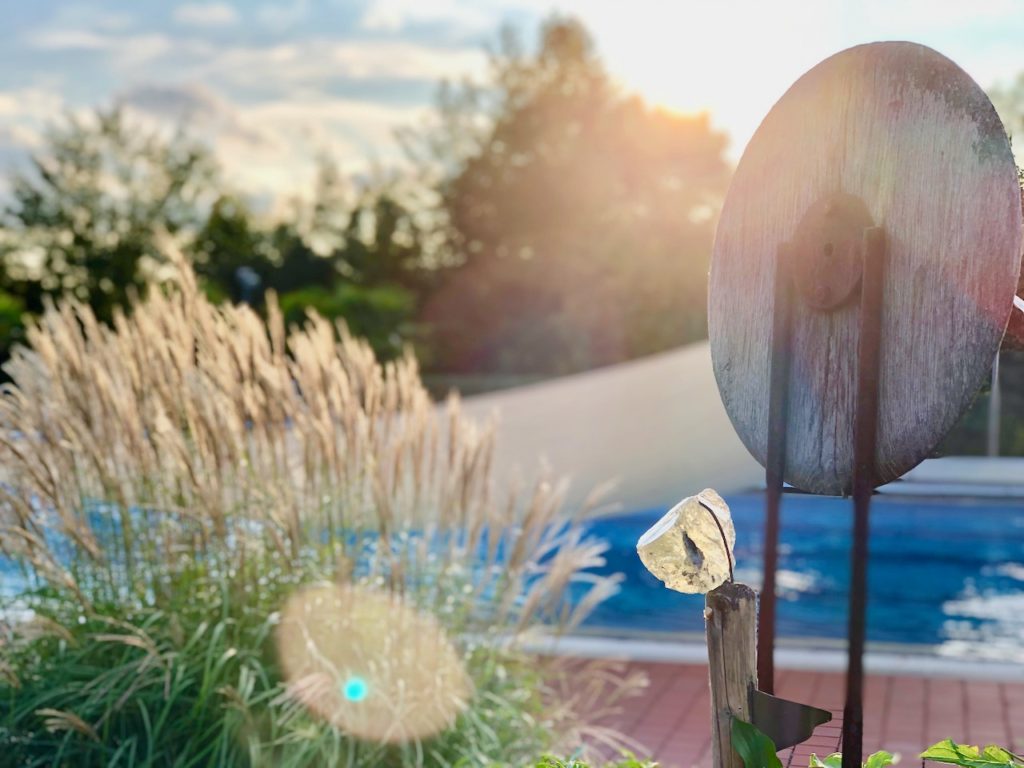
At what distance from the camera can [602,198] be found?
20375 mm

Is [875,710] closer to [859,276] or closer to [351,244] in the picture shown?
[859,276]

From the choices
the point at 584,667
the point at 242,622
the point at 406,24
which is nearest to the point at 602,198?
the point at 406,24

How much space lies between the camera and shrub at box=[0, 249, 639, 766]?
8.11ft

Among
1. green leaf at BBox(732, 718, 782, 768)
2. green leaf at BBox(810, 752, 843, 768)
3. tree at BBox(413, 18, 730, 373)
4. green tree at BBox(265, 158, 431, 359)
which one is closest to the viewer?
green leaf at BBox(732, 718, 782, 768)

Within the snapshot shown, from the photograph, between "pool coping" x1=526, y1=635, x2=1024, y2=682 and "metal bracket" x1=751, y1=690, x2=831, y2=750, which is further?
"pool coping" x1=526, y1=635, x2=1024, y2=682

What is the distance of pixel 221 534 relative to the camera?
2598 mm

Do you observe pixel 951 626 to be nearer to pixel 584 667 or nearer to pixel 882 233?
pixel 584 667

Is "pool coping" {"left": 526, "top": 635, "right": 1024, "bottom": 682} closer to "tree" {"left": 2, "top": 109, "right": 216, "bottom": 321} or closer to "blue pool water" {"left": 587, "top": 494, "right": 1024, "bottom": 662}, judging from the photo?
"blue pool water" {"left": 587, "top": 494, "right": 1024, "bottom": 662}

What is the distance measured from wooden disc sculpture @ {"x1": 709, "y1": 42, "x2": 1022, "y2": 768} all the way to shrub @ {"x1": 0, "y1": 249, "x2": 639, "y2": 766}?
4.20 ft

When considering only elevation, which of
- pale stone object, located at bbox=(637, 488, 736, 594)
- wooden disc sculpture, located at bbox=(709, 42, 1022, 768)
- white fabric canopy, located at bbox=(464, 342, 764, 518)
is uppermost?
wooden disc sculpture, located at bbox=(709, 42, 1022, 768)

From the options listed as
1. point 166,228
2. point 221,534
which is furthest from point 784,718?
point 166,228

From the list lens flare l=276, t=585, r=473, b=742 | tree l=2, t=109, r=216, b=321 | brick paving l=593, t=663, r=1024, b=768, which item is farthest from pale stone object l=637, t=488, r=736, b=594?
tree l=2, t=109, r=216, b=321

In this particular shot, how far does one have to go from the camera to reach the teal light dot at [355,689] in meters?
2.46

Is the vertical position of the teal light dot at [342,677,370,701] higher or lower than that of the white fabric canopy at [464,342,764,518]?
higher
